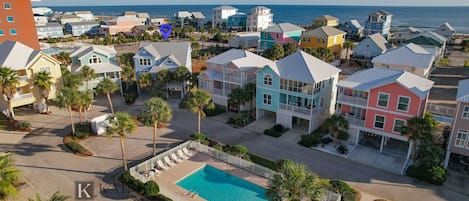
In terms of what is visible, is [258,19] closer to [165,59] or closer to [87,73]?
[165,59]

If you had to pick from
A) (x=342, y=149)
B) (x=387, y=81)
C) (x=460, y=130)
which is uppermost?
(x=387, y=81)

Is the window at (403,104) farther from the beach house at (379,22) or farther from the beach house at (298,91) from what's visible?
the beach house at (379,22)

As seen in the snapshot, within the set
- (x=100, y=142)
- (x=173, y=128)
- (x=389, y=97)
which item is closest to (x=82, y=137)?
(x=100, y=142)

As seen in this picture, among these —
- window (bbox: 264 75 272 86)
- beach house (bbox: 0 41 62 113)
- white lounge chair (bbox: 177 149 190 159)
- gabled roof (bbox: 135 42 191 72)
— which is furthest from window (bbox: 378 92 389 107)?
beach house (bbox: 0 41 62 113)

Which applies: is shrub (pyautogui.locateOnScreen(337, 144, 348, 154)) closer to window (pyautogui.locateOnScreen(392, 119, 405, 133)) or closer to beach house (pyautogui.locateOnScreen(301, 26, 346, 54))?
window (pyautogui.locateOnScreen(392, 119, 405, 133))

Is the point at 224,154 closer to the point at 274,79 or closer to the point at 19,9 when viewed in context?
the point at 274,79

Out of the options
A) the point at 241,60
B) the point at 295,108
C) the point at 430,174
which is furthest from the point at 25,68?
the point at 430,174

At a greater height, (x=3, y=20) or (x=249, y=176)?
(x=3, y=20)
